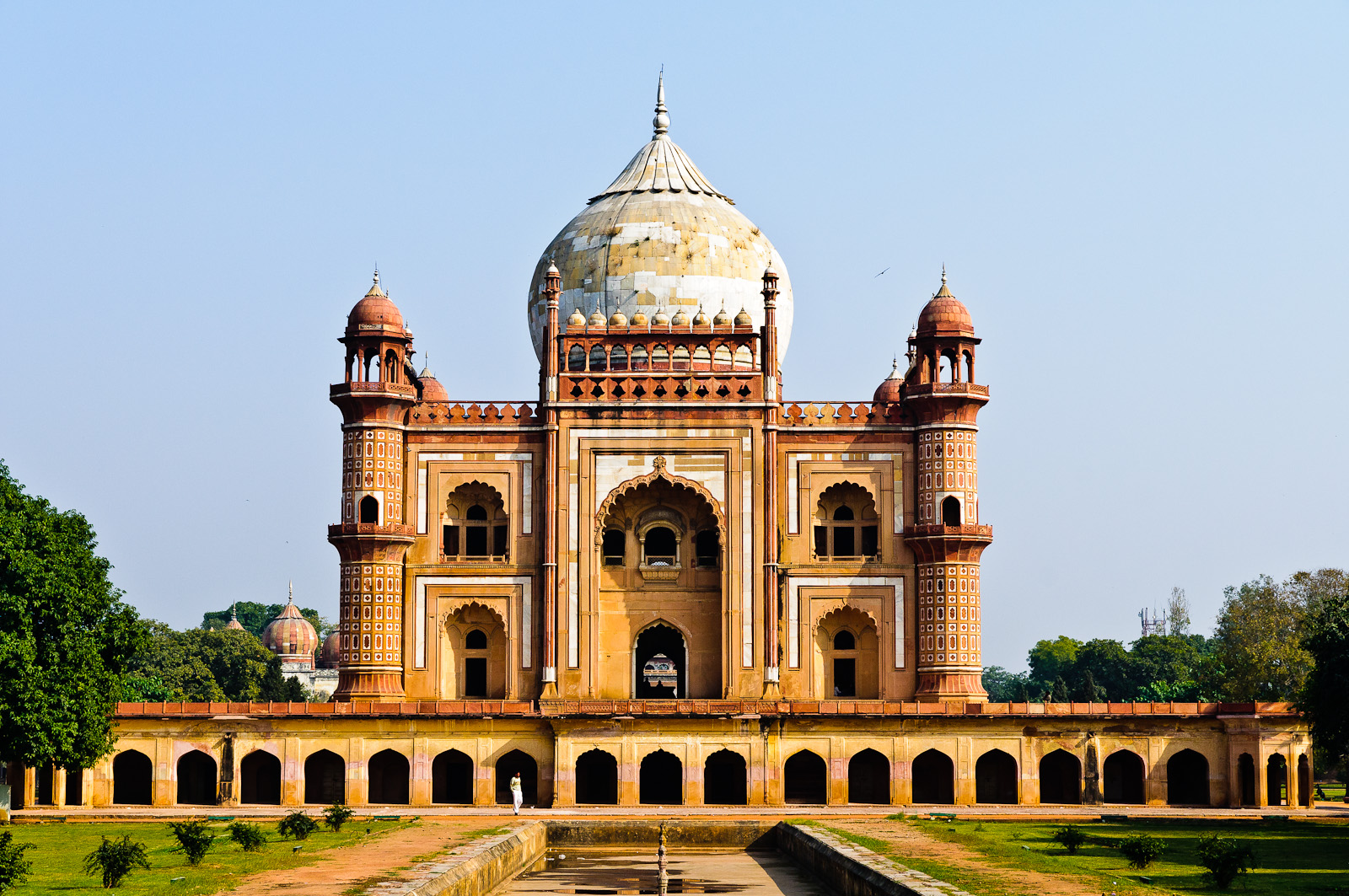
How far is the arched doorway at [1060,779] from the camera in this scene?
3747 cm

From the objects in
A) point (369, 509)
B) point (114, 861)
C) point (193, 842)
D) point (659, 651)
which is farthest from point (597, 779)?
point (114, 861)

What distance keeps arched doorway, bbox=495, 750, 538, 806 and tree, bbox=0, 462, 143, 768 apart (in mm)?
7982

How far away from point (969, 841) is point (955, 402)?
14.7 meters

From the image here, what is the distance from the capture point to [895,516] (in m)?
39.5

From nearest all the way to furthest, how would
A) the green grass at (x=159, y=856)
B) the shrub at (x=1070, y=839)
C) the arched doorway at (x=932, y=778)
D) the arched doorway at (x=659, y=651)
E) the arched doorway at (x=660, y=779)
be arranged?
the green grass at (x=159, y=856) → the shrub at (x=1070, y=839) → the arched doorway at (x=932, y=778) → the arched doorway at (x=660, y=779) → the arched doorway at (x=659, y=651)

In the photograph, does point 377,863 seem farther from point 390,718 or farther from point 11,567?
point 390,718

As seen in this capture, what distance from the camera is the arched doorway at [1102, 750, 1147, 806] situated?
124ft

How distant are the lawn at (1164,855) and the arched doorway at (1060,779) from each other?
6.32 meters

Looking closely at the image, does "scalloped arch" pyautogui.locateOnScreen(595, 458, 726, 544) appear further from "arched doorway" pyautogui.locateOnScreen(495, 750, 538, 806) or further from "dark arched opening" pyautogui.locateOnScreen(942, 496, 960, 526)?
"arched doorway" pyautogui.locateOnScreen(495, 750, 538, 806)

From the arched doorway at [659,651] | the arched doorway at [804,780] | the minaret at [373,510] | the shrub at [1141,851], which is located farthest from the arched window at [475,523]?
the shrub at [1141,851]

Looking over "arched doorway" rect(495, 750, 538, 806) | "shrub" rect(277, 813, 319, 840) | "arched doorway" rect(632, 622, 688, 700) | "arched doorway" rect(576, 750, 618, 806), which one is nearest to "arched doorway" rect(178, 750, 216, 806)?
"arched doorway" rect(495, 750, 538, 806)

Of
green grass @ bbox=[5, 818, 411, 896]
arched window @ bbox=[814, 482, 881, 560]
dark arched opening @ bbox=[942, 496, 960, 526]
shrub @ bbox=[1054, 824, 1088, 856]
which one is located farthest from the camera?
arched window @ bbox=[814, 482, 881, 560]

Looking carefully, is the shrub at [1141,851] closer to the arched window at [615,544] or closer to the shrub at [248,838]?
the shrub at [248,838]

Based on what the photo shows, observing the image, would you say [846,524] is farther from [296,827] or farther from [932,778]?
[296,827]
